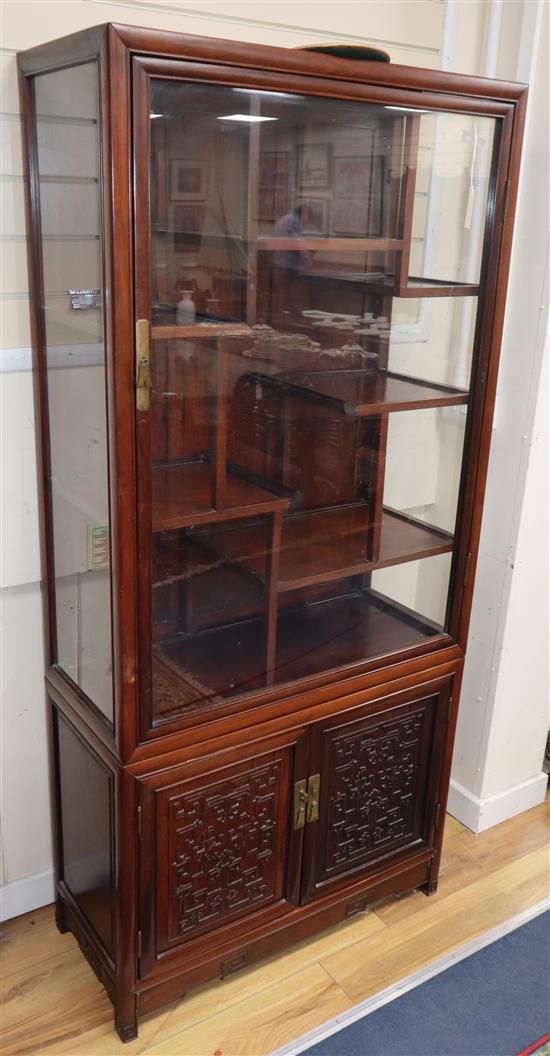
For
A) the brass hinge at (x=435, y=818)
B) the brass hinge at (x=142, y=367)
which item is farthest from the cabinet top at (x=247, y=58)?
the brass hinge at (x=435, y=818)

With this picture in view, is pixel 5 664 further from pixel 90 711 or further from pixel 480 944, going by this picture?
pixel 480 944

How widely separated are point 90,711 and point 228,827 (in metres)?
0.36

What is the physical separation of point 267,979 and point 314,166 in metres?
1.62

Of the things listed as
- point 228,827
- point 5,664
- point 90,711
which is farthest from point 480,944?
point 5,664

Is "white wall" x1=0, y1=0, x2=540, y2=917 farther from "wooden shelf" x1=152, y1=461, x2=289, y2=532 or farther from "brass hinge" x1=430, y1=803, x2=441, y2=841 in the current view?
"brass hinge" x1=430, y1=803, x2=441, y2=841

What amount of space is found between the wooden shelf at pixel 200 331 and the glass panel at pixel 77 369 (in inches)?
3.6

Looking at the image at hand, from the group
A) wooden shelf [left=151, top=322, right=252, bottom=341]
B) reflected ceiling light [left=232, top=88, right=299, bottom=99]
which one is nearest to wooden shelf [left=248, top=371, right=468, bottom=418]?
wooden shelf [left=151, top=322, right=252, bottom=341]

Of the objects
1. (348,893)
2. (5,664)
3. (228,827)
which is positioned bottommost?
(348,893)

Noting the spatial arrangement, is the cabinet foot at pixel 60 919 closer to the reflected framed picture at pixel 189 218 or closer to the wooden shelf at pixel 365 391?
the wooden shelf at pixel 365 391

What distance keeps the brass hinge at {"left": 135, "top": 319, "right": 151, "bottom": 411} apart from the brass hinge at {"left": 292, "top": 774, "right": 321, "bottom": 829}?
0.86 meters

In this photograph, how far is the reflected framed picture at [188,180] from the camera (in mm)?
1380

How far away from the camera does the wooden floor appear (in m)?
1.78

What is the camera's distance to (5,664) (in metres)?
1.86

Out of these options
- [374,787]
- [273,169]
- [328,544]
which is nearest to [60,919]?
[374,787]
